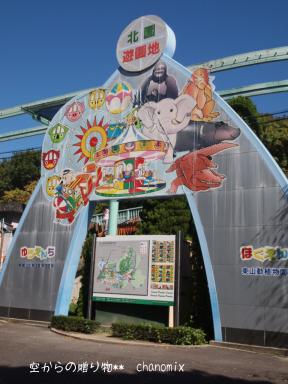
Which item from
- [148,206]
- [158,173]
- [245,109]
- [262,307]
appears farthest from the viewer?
[245,109]

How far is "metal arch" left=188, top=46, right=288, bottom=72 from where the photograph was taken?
23.8 meters

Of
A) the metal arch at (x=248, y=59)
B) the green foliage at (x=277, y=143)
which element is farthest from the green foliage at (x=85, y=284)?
the green foliage at (x=277, y=143)

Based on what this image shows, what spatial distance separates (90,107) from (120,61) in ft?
8.32

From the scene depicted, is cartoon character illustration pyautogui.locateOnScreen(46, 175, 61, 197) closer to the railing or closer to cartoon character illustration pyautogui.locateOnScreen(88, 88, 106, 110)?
cartoon character illustration pyautogui.locateOnScreen(88, 88, 106, 110)

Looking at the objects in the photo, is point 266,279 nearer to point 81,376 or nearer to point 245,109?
point 81,376

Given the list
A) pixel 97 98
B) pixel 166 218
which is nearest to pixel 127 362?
pixel 97 98

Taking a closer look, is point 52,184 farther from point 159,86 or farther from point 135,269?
point 159,86

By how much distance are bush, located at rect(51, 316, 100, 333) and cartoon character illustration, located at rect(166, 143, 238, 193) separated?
588cm

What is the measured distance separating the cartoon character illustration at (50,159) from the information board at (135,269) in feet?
17.0

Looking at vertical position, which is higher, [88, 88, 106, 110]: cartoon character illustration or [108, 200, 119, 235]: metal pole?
[88, 88, 106, 110]: cartoon character illustration

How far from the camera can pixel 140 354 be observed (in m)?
12.7

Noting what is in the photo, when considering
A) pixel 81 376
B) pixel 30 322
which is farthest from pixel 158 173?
pixel 81 376

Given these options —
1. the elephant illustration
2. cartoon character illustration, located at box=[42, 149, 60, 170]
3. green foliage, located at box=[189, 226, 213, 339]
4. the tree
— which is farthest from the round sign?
the tree

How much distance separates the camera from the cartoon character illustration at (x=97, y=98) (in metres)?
21.2
